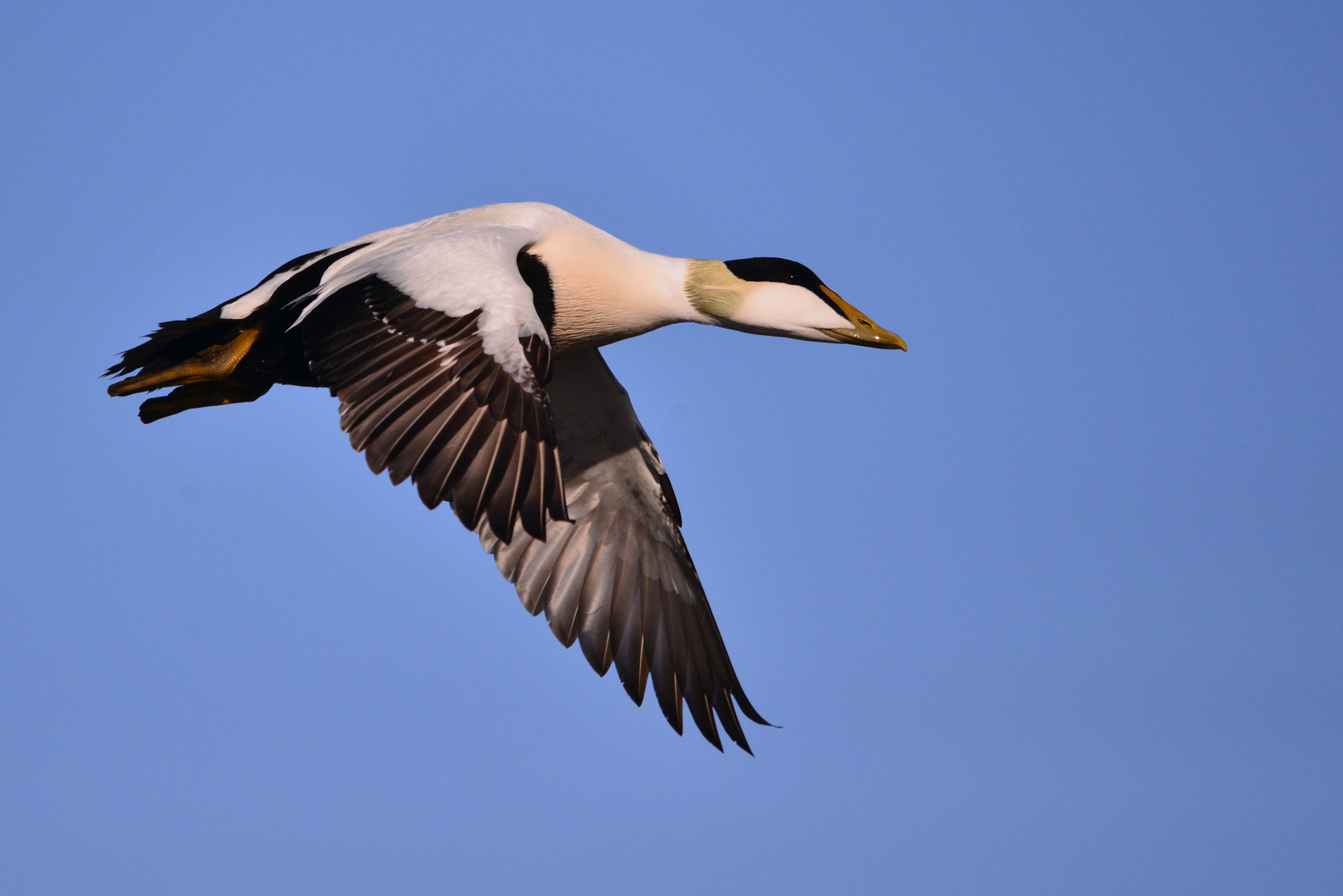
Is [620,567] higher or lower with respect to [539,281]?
lower

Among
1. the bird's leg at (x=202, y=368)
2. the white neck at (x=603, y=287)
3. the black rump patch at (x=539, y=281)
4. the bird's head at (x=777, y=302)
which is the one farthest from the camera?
the bird's head at (x=777, y=302)

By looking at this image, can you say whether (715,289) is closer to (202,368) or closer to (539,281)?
(539,281)

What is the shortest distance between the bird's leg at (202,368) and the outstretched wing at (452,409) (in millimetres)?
1334

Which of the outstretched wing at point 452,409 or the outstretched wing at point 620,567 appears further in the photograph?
the outstretched wing at point 620,567

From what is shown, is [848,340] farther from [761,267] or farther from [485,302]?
[485,302]

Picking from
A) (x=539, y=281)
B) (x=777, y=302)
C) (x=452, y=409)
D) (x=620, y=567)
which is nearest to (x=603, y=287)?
(x=539, y=281)

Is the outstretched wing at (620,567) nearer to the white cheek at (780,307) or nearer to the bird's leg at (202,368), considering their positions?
the white cheek at (780,307)

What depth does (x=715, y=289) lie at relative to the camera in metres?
8.15

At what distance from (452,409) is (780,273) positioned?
9.51ft

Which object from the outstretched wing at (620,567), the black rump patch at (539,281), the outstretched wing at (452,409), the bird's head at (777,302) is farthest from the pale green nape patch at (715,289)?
the outstretched wing at (452,409)

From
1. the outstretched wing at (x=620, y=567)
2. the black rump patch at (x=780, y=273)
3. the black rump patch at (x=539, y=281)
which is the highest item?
the black rump patch at (x=780, y=273)

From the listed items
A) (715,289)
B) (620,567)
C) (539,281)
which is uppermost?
(715,289)

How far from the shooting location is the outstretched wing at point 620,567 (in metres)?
9.09

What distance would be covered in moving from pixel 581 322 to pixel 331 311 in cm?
183
